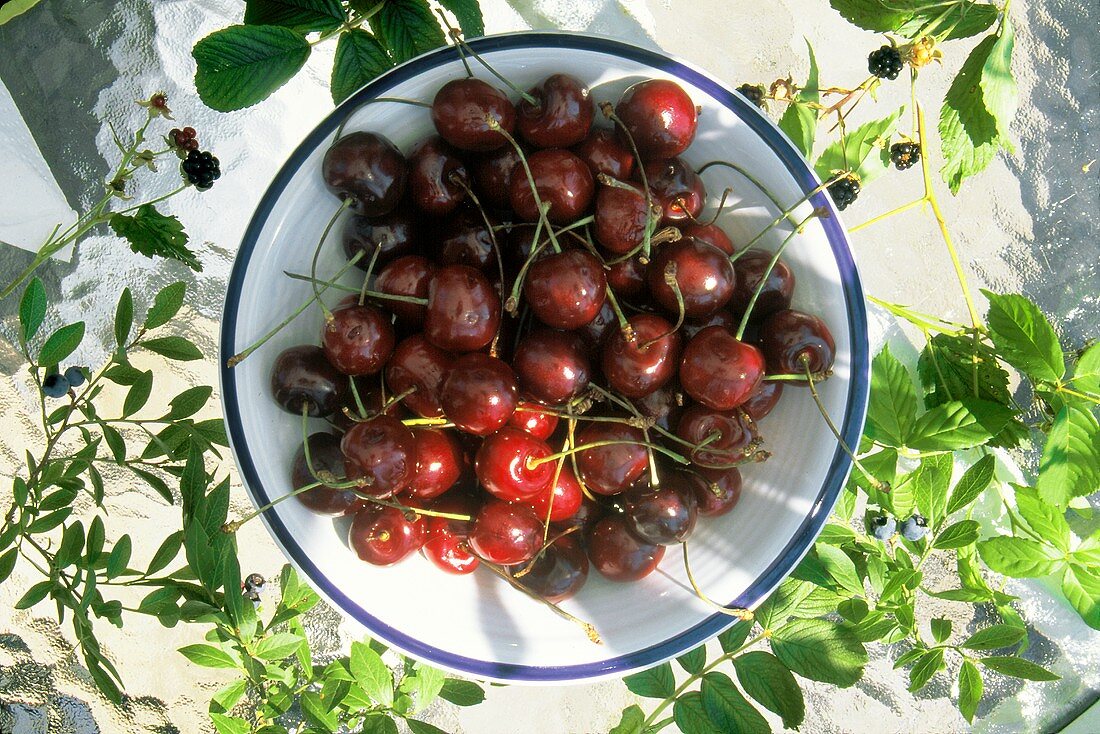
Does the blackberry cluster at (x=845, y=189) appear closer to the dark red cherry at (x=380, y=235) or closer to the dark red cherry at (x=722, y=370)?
the dark red cherry at (x=722, y=370)

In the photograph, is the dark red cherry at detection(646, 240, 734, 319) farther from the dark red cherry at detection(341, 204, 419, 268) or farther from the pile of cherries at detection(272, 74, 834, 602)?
the dark red cherry at detection(341, 204, 419, 268)

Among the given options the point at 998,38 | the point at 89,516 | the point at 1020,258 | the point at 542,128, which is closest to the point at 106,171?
the point at 89,516

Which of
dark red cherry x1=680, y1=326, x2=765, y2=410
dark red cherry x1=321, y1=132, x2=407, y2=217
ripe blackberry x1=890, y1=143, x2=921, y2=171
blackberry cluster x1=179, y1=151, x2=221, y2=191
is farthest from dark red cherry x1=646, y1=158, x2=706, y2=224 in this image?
blackberry cluster x1=179, y1=151, x2=221, y2=191

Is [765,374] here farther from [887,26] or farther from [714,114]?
[887,26]

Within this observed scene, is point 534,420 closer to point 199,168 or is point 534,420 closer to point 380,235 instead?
point 380,235

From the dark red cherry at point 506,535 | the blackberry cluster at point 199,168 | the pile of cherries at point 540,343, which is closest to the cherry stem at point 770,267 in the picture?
the pile of cherries at point 540,343

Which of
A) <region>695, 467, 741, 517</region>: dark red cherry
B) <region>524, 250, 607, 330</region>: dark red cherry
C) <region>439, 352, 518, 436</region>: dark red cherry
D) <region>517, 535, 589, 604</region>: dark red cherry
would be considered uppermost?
<region>524, 250, 607, 330</region>: dark red cherry
